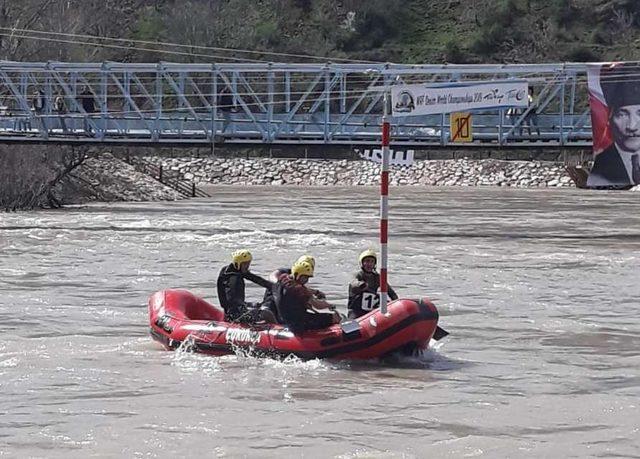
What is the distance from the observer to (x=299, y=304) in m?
17.0

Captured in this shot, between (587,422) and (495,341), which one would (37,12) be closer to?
(495,341)

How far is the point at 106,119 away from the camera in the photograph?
4969 cm

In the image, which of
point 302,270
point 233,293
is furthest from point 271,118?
point 302,270

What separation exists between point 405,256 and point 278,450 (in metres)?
19.4

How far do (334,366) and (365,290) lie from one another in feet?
4.56

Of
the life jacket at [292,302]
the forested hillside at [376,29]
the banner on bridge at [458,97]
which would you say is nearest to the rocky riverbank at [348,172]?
the forested hillside at [376,29]

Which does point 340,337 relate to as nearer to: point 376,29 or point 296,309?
point 296,309

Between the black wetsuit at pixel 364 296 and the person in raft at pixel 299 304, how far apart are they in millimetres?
474

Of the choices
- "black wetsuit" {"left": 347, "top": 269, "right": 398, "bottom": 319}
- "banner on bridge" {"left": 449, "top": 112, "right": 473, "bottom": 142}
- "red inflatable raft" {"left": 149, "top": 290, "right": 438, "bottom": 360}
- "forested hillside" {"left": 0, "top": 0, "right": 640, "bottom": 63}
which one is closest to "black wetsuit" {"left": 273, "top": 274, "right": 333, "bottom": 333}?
"red inflatable raft" {"left": 149, "top": 290, "right": 438, "bottom": 360}

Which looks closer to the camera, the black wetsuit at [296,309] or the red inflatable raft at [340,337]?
the red inflatable raft at [340,337]

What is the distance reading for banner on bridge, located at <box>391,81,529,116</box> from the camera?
42219 mm

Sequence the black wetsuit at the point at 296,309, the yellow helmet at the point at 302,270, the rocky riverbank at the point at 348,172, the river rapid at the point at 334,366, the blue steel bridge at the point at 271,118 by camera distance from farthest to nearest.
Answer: the rocky riverbank at the point at 348,172 → the blue steel bridge at the point at 271,118 → the yellow helmet at the point at 302,270 → the black wetsuit at the point at 296,309 → the river rapid at the point at 334,366

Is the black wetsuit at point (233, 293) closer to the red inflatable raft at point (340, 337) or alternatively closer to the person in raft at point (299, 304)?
the red inflatable raft at point (340, 337)

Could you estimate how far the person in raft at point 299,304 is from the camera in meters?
16.9
